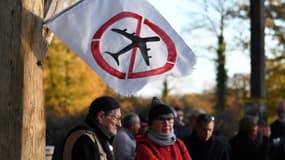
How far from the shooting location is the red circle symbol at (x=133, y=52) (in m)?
5.43

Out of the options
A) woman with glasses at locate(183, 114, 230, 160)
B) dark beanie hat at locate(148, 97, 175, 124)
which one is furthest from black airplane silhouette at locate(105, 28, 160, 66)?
woman with glasses at locate(183, 114, 230, 160)

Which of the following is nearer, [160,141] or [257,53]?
[160,141]

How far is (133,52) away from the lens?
5605 mm

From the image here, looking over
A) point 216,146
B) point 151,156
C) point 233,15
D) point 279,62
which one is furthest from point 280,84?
point 151,156

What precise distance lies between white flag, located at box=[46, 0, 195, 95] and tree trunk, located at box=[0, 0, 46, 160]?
218 millimetres

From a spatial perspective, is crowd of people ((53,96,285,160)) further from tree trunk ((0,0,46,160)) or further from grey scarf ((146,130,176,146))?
tree trunk ((0,0,46,160))

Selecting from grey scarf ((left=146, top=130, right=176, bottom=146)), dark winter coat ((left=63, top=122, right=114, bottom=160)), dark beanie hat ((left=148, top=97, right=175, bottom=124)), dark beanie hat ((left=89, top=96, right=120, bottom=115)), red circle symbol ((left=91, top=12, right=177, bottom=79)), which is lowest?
grey scarf ((left=146, top=130, right=176, bottom=146))

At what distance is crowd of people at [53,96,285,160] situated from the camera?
5.49m

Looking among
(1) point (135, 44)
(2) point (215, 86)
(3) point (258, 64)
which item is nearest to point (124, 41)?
(1) point (135, 44)

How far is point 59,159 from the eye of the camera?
18.1 feet

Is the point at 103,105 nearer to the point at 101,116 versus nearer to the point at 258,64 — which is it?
the point at 101,116

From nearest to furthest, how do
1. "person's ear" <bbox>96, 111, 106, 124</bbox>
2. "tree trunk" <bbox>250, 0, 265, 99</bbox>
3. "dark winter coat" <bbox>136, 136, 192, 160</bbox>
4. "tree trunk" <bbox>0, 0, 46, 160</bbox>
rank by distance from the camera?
"tree trunk" <bbox>0, 0, 46, 160</bbox>
"person's ear" <bbox>96, 111, 106, 124</bbox>
"dark winter coat" <bbox>136, 136, 192, 160</bbox>
"tree trunk" <bbox>250, 0, 265, 99</bbox>

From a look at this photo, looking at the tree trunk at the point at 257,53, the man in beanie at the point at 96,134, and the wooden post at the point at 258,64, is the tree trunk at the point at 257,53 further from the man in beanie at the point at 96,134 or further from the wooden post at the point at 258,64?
the man in beanie at the point at 96,134

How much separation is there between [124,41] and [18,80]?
2.91ft
